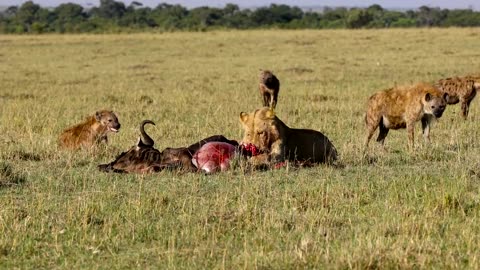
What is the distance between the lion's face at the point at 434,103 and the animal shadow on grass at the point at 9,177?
15.8 feet

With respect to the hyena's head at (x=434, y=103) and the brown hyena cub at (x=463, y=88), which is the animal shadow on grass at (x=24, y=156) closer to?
the hyena's head at (x=434, y=103)

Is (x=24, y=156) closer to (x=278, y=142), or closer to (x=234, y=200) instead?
(x=278, y=142)

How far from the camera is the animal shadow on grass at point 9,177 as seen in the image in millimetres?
7445

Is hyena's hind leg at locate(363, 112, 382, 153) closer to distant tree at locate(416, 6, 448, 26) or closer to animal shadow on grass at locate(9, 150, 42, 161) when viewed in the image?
animal shadow on grass at locate(9, 150, 42, 161)

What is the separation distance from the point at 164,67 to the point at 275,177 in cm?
1894

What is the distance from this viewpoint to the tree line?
189 feet

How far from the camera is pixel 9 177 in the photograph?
7539 mm

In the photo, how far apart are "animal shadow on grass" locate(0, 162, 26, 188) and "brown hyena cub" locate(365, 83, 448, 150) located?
165 inches

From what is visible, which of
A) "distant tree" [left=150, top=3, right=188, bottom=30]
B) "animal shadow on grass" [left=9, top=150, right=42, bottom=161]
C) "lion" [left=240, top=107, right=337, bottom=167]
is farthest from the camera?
"distant tree" [left=150, top=3, right=188, bottom=30]

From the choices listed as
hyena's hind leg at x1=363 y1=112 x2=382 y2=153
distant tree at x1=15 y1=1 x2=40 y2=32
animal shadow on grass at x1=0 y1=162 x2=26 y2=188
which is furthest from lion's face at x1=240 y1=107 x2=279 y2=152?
distant tree at x1=15 y1=1 x2=40 y2=32

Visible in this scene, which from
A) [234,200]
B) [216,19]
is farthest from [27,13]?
[234,200]

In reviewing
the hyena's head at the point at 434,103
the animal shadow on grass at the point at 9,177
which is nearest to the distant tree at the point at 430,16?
the hyena's head at the point at 434,103

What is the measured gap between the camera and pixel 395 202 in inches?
264

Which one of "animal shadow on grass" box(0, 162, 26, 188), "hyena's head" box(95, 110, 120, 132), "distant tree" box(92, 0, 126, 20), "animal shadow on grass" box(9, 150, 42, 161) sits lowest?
"distant tree" box(92, 0, 126, 20)
